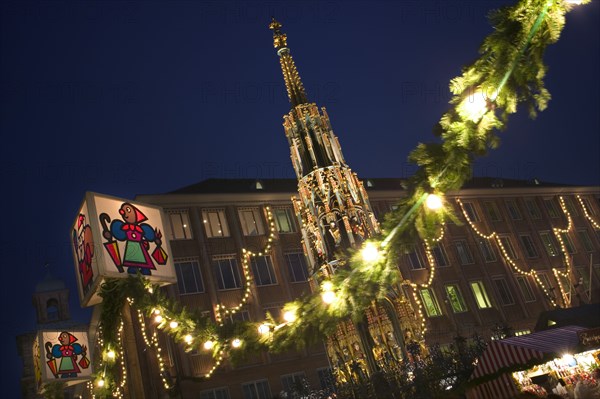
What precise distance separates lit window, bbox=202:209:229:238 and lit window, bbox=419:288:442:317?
554 inches

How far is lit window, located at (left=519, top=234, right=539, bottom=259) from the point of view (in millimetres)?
38812

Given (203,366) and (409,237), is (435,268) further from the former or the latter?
(409,237)

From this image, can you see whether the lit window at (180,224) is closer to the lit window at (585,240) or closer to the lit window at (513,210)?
the lit window at (513,210)

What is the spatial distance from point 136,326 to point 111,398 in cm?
303

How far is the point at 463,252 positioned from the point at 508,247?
15.0 feet

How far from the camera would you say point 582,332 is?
11367mm

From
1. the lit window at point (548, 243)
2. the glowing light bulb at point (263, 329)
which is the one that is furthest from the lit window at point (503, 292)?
the glowing light bulb at point (263, 329)

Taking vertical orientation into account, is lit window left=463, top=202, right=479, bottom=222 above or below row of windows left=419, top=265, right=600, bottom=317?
above

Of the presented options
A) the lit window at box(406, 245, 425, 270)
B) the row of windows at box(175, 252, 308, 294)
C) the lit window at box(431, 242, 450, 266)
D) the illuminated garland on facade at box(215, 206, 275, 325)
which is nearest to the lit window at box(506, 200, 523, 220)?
the lit window at box(431, 242, 450, 266)

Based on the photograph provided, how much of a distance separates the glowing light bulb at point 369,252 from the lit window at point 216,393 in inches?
887

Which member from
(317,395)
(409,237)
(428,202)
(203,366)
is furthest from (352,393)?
(203,366)

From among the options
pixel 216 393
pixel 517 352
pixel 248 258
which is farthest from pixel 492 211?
pixel 517 352

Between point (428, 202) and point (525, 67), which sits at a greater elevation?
point (525, 67)

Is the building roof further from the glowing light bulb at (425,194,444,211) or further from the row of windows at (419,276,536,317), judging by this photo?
the glowing light bulb at (425,194,444,211)
